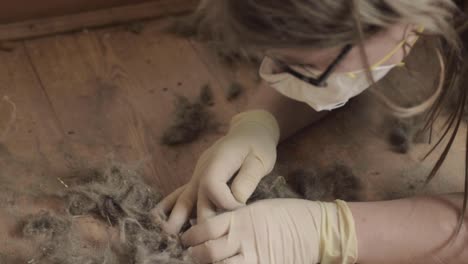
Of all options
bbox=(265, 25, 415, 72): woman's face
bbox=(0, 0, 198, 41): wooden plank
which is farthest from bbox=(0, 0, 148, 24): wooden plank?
bbox=(265, 25, 415, 72): woman's face

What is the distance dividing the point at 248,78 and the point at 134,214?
43 cm

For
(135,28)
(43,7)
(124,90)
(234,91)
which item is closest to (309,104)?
(234,91)

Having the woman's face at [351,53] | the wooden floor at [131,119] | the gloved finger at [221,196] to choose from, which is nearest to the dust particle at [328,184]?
the wooden floor at [131,119]

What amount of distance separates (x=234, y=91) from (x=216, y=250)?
1.38 ft

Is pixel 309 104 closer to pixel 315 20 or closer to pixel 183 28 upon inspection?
pixel 315 20

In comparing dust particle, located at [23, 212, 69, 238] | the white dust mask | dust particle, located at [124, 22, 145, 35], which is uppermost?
the white dust mask

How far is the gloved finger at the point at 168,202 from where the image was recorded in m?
0.90

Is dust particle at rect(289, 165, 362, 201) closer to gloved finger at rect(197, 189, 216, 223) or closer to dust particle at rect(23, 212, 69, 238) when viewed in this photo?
gloved finger at rect(197, 189, 216, 223)

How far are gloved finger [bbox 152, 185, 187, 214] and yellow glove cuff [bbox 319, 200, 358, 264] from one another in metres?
0.22

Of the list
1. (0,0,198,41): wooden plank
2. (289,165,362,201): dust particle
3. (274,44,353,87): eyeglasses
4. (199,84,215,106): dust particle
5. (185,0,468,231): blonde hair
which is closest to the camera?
(185,0,468,231): blonde hair

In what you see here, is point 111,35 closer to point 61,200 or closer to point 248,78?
point 248,78

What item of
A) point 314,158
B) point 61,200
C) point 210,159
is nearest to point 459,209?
point 314,158

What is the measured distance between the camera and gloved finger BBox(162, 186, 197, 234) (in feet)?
2.85

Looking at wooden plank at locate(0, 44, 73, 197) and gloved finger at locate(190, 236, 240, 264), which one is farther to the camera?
wooden plank at locate(0, 44, 73, 197)
